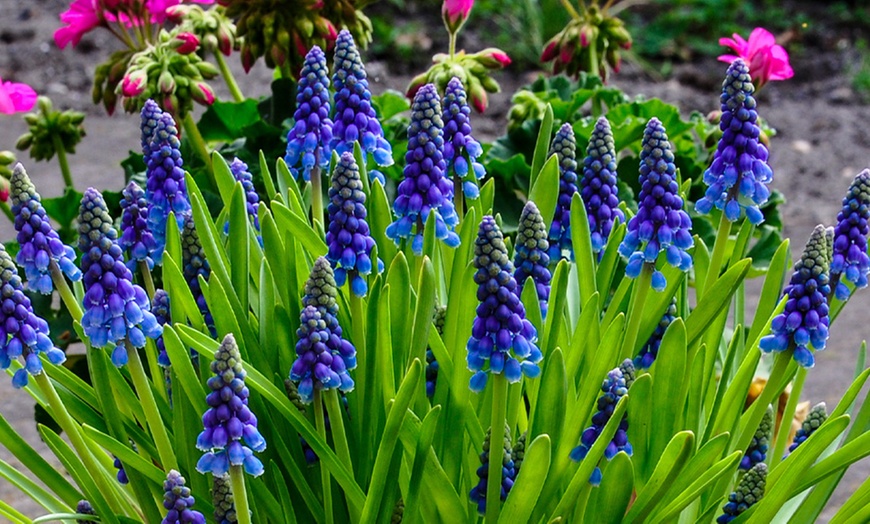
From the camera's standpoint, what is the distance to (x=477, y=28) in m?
6.84

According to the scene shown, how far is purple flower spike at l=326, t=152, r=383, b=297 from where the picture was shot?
1.47 meters

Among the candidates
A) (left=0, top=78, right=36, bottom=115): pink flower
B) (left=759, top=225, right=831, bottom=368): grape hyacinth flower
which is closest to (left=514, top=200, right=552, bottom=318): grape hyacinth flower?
(left=759, top=225, right=831, bottom=368): grape hyacinth flower

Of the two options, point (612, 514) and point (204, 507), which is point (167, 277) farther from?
point (612, 514)

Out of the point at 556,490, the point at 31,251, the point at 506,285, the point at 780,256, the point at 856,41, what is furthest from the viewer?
the point at 856,41

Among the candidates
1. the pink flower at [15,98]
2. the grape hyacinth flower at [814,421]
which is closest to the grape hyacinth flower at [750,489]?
the grape hyacinth flower at [814,421]

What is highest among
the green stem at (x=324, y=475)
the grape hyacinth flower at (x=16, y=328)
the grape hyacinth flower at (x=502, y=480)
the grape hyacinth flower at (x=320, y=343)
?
the grape hyacinth flower at (x=16, y=328)

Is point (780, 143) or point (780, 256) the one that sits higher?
point (780, 143)

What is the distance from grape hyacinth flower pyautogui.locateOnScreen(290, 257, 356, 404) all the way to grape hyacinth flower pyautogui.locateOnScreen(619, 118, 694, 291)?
46 cm

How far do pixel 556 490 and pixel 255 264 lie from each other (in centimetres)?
66

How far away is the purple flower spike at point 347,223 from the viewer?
4.83ft

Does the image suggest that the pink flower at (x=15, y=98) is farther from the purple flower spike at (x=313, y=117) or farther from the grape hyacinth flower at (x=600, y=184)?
the grape hyacinth flower at (x=600, y=184)

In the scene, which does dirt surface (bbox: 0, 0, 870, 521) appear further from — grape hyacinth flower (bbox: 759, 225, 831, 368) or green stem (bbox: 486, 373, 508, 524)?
green stem (bbox: 486, 373, 508, 524)

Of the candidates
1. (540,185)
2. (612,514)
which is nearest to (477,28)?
(540,185)

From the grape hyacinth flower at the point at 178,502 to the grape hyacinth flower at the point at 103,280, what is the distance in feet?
0.83
